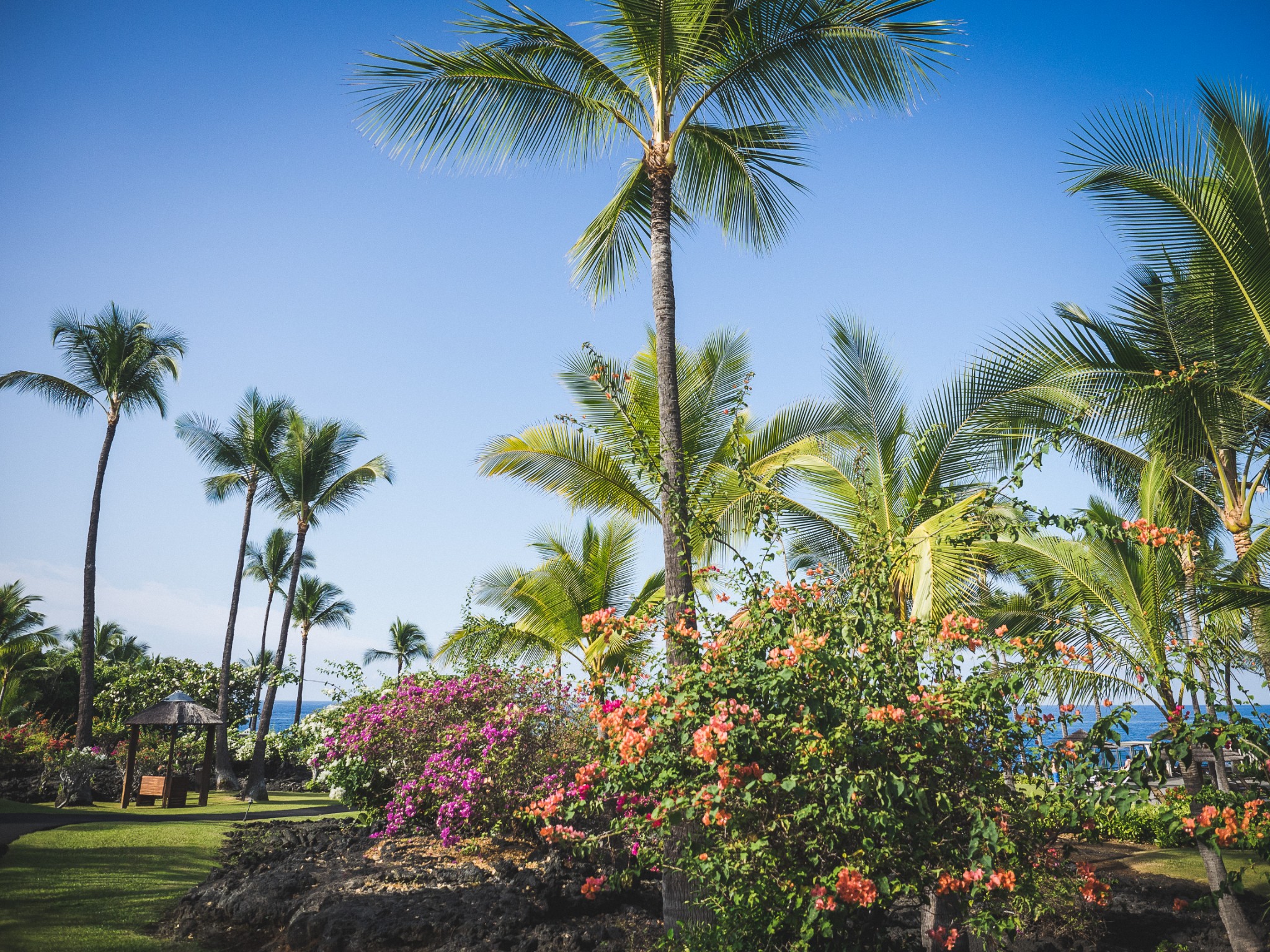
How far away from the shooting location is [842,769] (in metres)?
3.17

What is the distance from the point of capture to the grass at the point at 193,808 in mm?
13539

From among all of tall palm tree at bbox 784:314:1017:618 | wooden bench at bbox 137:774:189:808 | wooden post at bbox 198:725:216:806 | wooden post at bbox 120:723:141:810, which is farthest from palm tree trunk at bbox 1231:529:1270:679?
wooden post at bbox 198:725:216:806

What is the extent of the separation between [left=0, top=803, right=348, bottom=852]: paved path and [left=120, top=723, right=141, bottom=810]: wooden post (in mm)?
763

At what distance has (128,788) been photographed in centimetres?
1539

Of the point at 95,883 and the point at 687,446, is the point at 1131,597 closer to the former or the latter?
the point at 687,446

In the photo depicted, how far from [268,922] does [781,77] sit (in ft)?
30.5

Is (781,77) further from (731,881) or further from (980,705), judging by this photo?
(731,881)

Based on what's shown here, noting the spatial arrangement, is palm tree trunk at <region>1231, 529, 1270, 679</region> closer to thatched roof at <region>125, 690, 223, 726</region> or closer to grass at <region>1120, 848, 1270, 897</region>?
grass at <region>1120, 848, 1270, 897</region>

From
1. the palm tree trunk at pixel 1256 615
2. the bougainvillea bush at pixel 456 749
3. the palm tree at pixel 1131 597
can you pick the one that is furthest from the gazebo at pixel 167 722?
the palm tree trunk at pixel 1256 615

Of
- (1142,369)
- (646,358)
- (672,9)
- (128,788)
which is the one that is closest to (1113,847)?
(1142,369)

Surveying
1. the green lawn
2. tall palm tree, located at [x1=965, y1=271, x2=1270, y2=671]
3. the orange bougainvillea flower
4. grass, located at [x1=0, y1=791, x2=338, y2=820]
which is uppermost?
tall palm tree, located at [x1=965, y1=271, x2=1270, y2=671]

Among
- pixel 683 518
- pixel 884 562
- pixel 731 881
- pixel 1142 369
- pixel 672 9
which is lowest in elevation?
pixel 731 881

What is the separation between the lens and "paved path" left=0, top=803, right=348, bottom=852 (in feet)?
35.8

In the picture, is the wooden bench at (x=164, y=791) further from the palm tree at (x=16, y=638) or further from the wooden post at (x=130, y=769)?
the palm tree at (x=16, y=638)
